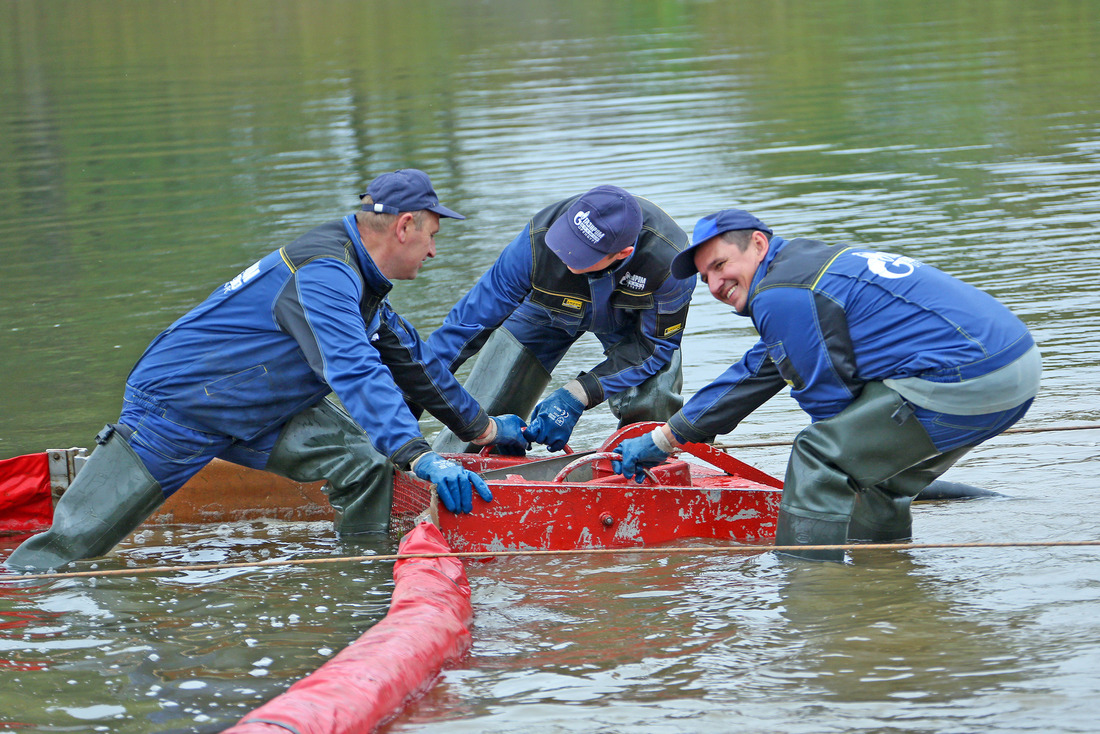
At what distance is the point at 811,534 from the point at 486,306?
2.22 metres

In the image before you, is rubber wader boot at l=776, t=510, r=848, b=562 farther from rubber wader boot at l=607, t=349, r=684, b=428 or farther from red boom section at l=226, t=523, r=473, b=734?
rubber wader boot at l=607, t=349, r=684, b=428

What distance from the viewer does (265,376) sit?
15.8ft

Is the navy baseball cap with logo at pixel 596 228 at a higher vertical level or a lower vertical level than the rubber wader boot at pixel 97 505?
higher

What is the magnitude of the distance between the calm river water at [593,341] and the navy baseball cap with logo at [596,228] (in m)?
1.48

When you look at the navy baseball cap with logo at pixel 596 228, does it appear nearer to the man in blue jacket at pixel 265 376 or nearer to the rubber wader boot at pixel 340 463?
the man in blue jacket at pixel 265 376

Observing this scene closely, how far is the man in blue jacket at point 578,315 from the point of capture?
560 centimetres

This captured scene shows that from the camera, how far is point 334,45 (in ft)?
109

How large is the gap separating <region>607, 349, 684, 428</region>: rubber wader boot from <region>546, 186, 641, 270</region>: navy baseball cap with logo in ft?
2.73

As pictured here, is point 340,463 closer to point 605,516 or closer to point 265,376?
point 265,376

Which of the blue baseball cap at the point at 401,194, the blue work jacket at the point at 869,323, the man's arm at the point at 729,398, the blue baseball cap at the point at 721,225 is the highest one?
the blue baseball cap at the point at 401,194

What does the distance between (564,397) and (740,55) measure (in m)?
22.6

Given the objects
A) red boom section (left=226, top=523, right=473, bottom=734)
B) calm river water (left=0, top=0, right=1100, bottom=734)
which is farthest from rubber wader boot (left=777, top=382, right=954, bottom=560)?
red boom section (left=226, top=523, right=473, bottom=734)

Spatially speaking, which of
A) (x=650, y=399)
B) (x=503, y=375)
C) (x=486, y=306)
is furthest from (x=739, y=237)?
(x=503, y=375)

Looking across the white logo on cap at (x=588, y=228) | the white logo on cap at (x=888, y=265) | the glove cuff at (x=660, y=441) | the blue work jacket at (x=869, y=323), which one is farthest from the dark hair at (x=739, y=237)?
the white logo on cap at (x=588, y=228)
